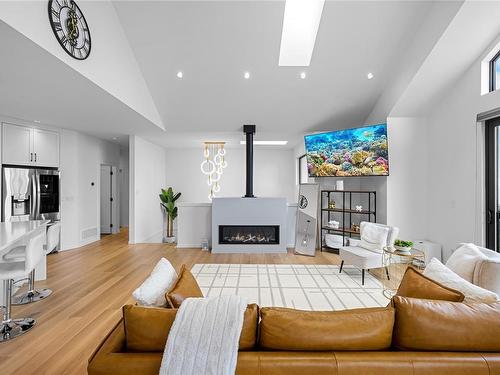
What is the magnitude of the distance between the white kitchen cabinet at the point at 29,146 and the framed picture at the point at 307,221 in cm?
533

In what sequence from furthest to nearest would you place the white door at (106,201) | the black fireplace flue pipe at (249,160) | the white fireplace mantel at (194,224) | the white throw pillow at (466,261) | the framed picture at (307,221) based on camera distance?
1. the white door at (106,201)
2. the white fireplace mantel at (194,224)
3. the black fireplace flue pipe at (249,160)
4. the framed picture at (307,221)
5. the white throw pillow at (466,261)

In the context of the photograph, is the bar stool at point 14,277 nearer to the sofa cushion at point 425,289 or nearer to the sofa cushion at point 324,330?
the sofa cushion at point 324,330

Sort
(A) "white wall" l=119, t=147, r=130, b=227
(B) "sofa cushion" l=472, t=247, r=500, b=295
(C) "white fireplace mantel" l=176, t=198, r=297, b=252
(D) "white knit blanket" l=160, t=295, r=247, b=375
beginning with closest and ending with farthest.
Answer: (D) "white knit blanket" l=160, t=295, r=247, b=375, (B) "sofa cushion" l=472, t=247, r=500, b=295, (C) "white fireplace mantel" l=176, t=198, r=297, b=252, (A) "white wall" l=119, t=147, r=130, b=227

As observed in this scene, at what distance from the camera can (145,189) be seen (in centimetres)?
688

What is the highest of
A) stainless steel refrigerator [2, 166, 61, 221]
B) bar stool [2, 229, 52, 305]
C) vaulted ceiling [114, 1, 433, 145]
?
vaulted ceiling [114, 1, 433, 145]

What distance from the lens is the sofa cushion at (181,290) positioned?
56.7 inches

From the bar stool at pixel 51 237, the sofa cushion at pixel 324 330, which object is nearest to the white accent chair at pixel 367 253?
the sofa cushion at pixel 324 330

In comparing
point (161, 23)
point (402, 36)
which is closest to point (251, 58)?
point (161, 23)

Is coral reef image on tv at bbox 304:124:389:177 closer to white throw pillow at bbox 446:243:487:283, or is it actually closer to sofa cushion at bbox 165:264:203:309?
white throw pillow at bbox 446:243:487:283

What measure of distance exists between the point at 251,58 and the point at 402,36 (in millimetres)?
2333

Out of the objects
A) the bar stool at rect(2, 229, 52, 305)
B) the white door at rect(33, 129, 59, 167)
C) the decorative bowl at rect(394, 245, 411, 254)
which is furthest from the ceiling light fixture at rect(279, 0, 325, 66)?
the white door at rect(33, 129, 59, 167)

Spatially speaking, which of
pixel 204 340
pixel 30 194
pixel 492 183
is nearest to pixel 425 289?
pixel 204 340

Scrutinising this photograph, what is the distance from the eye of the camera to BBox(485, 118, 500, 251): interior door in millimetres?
3521

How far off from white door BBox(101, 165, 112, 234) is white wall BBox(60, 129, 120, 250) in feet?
2.86
